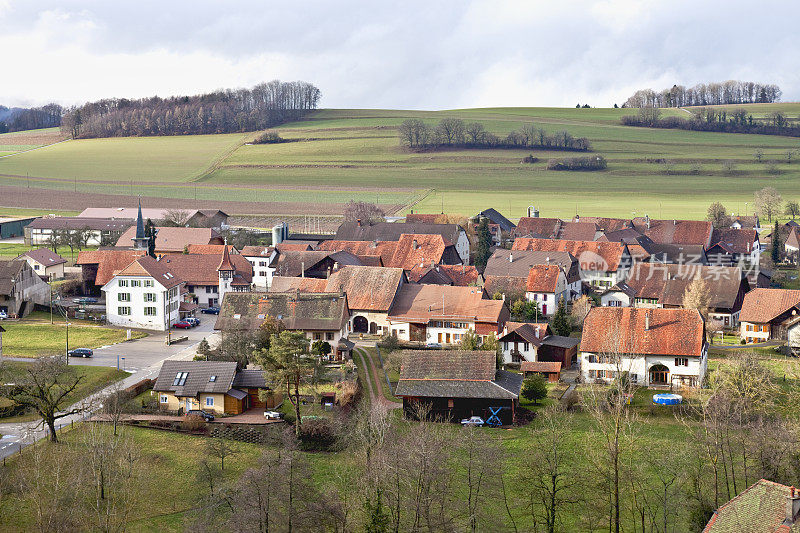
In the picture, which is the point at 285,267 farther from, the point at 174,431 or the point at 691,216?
the point at 691,216

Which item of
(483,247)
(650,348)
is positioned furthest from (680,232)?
(650,348)

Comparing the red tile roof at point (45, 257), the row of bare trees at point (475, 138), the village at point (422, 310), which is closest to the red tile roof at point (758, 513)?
the village at point (422, 310)

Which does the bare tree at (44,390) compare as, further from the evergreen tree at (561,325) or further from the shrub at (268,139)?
the shrub at (268,139)

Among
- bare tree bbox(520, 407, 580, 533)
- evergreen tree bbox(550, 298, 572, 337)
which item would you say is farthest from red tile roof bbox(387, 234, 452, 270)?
bare tree bbox(520, 407, 580, 533)

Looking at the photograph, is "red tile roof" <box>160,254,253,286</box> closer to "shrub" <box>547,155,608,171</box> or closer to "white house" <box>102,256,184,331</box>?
"white house" <box>102,256,184,331</box>

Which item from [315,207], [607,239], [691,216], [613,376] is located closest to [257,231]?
[315,207]

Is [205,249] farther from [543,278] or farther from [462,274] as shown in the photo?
[543,278]
